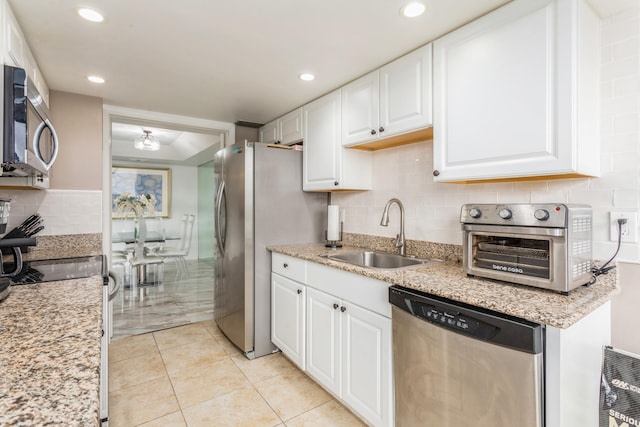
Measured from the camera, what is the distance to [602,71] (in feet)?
4.60

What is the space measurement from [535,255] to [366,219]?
1457 millimetres

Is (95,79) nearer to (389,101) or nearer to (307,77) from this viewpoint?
(307,77)

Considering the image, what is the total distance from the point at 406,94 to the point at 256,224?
1428 millimetres

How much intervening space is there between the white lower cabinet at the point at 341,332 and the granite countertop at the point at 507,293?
17 centimetres

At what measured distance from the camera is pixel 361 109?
7.24ft

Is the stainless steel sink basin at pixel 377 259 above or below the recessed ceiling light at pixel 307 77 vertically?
below

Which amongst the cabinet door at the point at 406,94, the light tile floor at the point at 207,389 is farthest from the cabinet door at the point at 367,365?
the cabinet door at the point at 406,94

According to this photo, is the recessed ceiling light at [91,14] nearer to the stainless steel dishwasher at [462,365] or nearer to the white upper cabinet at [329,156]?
the white upper cabinet at [329,156]

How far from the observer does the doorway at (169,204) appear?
3.07 metres

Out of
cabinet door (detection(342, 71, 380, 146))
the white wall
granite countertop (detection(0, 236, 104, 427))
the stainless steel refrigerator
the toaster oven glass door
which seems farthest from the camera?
the stainless steel refrigerator

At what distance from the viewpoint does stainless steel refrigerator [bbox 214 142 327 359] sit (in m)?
2.54

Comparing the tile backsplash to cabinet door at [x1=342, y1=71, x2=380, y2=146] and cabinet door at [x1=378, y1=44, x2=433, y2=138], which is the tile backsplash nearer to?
cabinet door at [x1=342, y1=71, x2=380, y2=146]

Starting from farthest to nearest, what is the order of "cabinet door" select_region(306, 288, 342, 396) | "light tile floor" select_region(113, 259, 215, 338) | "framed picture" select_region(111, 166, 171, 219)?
1. "framed picture" select_region(111, 166, 171, 219)
2. "light tile floor" select_region(113, 259, 215, 338)
3. "cabinet door" select_region(306, 288, 342, 396)

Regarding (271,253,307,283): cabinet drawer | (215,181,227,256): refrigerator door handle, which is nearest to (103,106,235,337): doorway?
(215,181,227,256): refrigerator door handle
